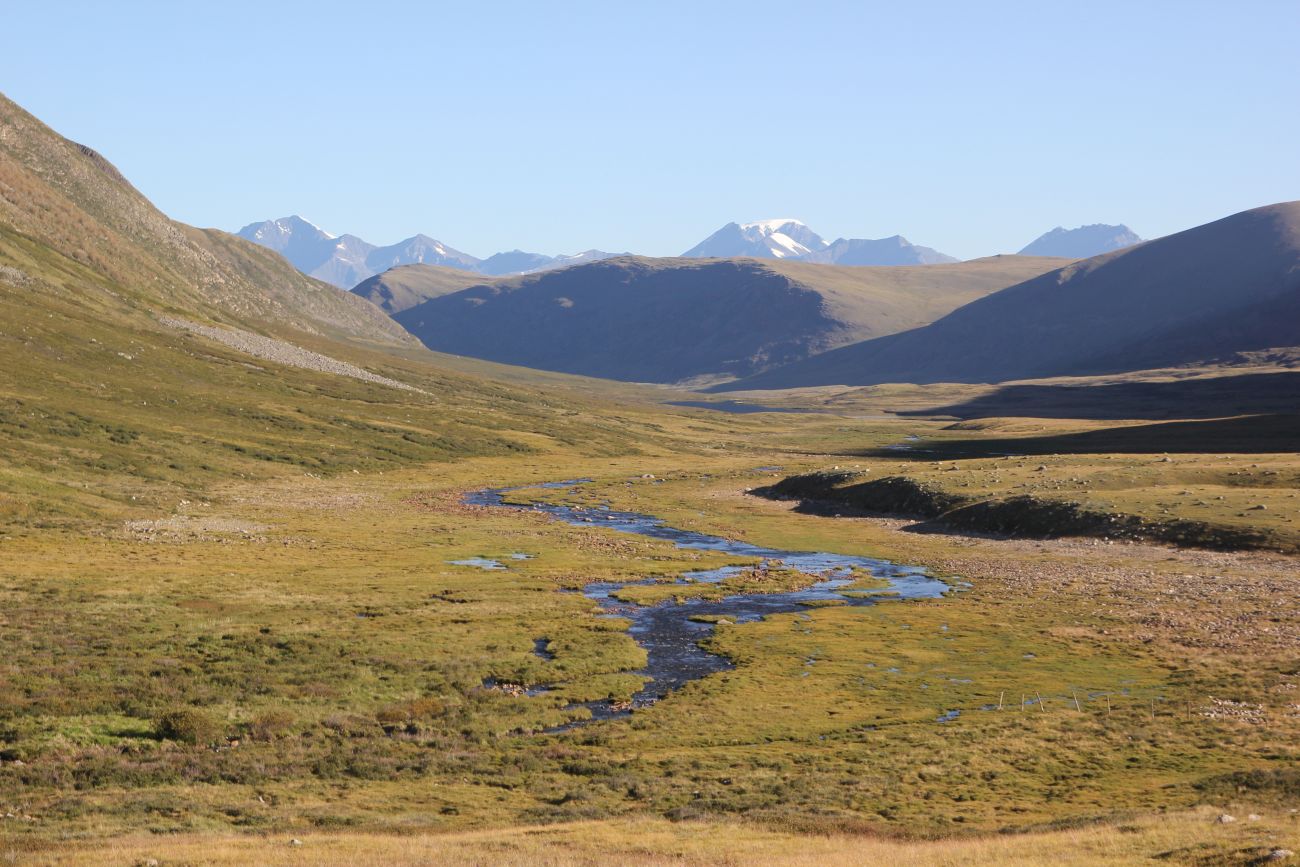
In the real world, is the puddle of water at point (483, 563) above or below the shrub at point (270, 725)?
below

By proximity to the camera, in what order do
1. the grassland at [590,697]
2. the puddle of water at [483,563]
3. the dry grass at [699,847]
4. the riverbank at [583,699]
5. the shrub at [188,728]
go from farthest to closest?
the puddle of water at [483,563] → the shrub at [188,728] → the riverbank at [583,699] → the grassland at [590,697] → the dry grass at [699,847]

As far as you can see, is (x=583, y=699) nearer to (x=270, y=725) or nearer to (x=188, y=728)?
(x=270, y=725)

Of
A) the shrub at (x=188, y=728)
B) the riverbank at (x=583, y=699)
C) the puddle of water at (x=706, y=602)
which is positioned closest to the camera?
the riverbank at (x=583, y=699)

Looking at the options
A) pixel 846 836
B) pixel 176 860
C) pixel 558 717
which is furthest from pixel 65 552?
pixel 846 836

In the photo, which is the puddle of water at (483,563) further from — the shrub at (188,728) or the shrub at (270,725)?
the shrub at (188,728)

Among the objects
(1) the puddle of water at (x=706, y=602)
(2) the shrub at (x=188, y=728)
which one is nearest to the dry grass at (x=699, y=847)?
(2) the shrub at (x=188, y=728)

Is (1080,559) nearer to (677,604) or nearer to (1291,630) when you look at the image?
(1291,630)

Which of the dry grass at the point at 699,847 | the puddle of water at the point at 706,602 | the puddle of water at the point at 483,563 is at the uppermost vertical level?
the dry grass at the point at 699,847

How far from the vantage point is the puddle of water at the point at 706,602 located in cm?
5894

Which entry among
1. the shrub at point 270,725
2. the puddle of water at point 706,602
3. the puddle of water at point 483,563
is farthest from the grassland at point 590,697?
the puddle of water at point 483,563

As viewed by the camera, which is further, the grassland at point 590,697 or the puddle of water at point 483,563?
the puddle of water at point 483,563

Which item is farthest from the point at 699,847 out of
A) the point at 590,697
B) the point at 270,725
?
the point at 270,725

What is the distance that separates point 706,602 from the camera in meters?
78.4

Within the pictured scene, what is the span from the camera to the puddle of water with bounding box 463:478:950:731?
58.9 m
